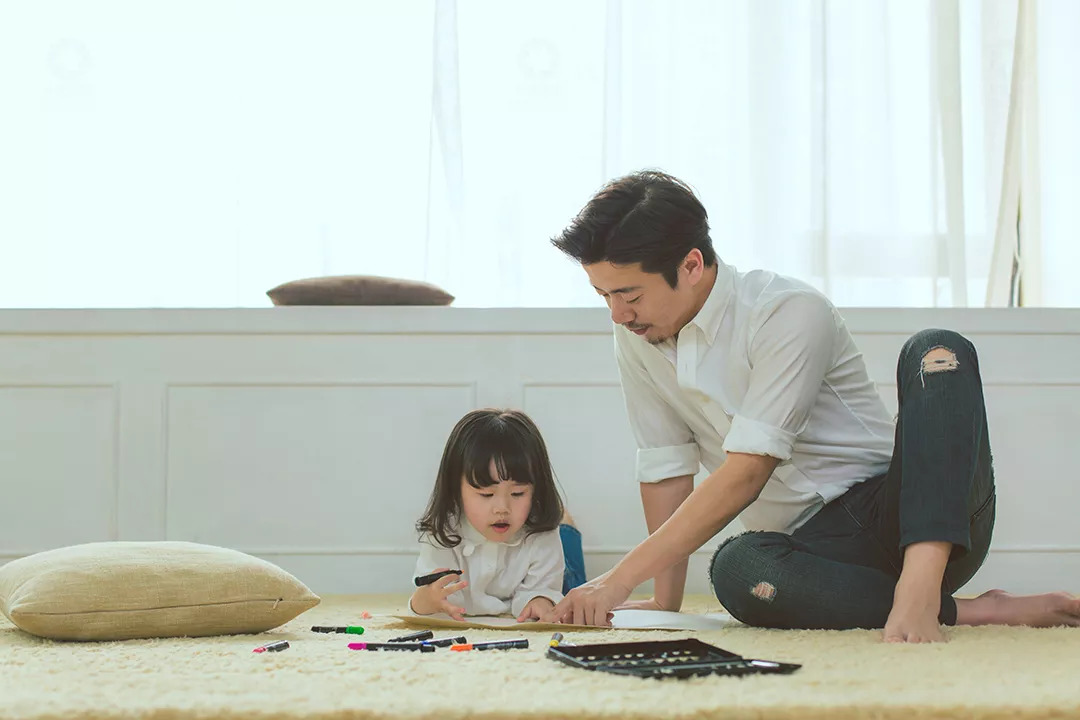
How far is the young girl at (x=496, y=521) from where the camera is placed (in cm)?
172

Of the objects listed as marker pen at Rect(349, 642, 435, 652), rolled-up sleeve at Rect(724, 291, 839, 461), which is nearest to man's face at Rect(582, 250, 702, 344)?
rolled-up sleeve at Rect(724, 291, 839, 461)

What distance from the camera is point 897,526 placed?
1340 millimetres

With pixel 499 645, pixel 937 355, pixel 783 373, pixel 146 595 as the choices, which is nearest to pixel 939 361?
pixel 937 355

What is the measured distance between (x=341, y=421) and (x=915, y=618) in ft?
4.47

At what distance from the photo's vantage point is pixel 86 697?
34.9 inches

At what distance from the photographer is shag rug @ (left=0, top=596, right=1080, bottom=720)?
0.83 meters

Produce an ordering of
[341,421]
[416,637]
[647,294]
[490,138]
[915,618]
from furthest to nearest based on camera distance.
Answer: [490,138]
[341,421]
[647,294]
[416,637]
[915,618]

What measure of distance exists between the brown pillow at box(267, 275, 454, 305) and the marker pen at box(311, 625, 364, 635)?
0.93m

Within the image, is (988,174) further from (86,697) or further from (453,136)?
(86,697)

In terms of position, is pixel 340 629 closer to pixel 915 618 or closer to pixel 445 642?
pixel 445 642

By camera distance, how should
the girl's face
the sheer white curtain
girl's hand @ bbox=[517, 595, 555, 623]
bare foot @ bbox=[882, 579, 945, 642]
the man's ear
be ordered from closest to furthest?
1. bare foot @ bbox=[882, 579, 945, 642]
2. the man's ear
3. girl's hand @ bbox=[517, 595, 555, 623]
4. the girl's face
5. the sheer white curtain

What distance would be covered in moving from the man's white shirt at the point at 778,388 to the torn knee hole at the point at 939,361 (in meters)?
0.14

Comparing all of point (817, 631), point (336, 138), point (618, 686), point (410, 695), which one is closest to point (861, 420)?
point (817, 631)

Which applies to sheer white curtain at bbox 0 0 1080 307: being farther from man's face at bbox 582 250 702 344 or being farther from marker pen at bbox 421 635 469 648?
marker pen at bbox 421 635 469 648
